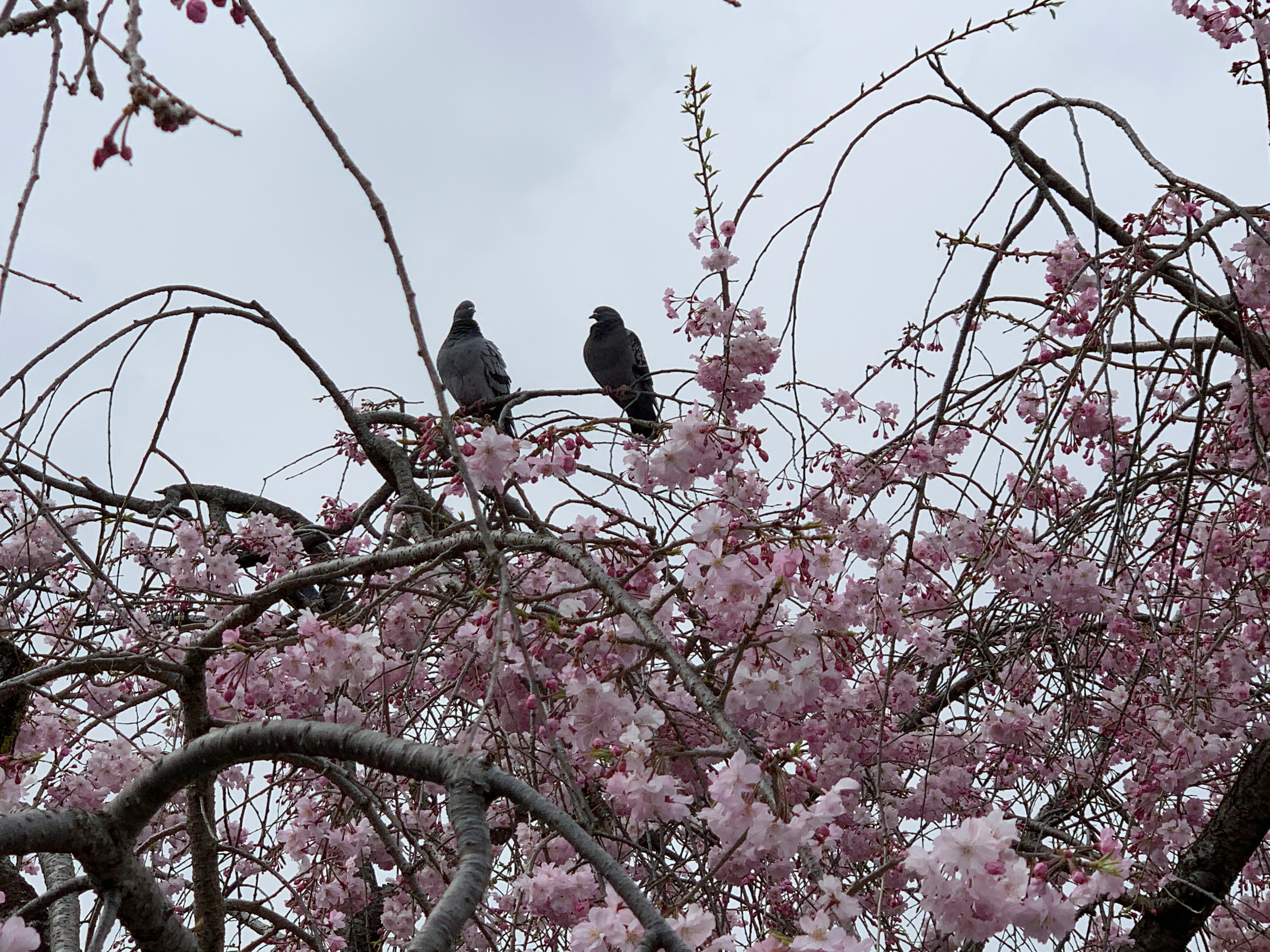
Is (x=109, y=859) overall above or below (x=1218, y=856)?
above

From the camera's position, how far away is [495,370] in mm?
5684

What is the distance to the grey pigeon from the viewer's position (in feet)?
18.3

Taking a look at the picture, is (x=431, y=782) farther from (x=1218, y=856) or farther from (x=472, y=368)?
(x=472, y=368)

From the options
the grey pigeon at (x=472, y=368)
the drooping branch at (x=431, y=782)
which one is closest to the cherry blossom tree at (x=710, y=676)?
the drooping branch at (x=431, y=782)

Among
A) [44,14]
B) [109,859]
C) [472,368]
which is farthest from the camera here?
[472,368]

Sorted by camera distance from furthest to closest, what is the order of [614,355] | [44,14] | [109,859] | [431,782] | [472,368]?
[614,355], [472,368], [109,859], [431,782], [44,14]

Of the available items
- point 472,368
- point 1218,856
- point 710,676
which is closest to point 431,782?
point 710,676

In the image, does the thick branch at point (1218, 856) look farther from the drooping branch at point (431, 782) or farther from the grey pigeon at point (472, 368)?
the grey pigeon at point (472, 368)

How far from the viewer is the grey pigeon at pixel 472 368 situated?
5590 mm

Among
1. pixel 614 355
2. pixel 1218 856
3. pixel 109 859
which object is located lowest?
pixel 1218 856

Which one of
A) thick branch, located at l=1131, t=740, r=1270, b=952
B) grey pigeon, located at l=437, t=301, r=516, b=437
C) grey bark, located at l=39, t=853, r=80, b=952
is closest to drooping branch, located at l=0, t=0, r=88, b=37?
grey bark, located at l=39, t=853, r=80, b=952

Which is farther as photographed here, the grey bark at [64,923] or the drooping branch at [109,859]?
the grey bark at [64,923]

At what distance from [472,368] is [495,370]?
145 millimetres

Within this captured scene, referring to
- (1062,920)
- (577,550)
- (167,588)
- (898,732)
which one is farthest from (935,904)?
(167,588)
